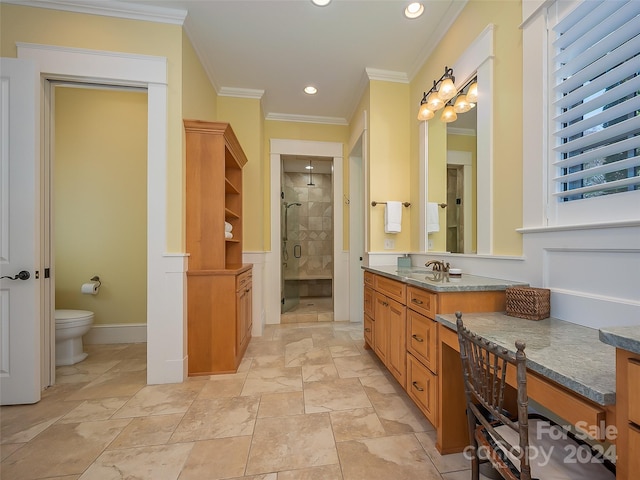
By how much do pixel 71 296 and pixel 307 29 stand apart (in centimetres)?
378

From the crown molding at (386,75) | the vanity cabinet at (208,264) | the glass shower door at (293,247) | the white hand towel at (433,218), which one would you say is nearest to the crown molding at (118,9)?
the vanity cabinet at (208,264)

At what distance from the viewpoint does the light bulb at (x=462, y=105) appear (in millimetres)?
1879

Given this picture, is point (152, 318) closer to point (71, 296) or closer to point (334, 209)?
point (71, 296)

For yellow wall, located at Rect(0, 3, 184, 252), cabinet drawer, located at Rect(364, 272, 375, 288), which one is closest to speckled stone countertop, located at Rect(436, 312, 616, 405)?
cabinet drawer, located at Rect(364, 272, 375, 288)

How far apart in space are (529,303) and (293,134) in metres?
3.45

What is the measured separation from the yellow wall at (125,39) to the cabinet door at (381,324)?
1807mm

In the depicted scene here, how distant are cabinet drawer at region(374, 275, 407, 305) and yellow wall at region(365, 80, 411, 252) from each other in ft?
1.95

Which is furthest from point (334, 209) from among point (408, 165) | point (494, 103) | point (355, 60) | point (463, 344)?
point (463, 344)

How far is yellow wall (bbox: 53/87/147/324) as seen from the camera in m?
2.74

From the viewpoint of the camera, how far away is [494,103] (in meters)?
1.65

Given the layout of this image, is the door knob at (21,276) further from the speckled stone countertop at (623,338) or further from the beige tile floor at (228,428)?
the speckled stone countertop at (623,338)

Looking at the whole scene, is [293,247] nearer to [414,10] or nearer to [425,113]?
[425,113]

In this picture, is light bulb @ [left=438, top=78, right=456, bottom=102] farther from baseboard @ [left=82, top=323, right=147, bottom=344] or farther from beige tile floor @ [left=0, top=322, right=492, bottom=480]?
baseboard @ [left=82, top=323, right=147, bottom=344]

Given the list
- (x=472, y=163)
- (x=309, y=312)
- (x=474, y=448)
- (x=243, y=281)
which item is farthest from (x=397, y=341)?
(x=309, y=312)
